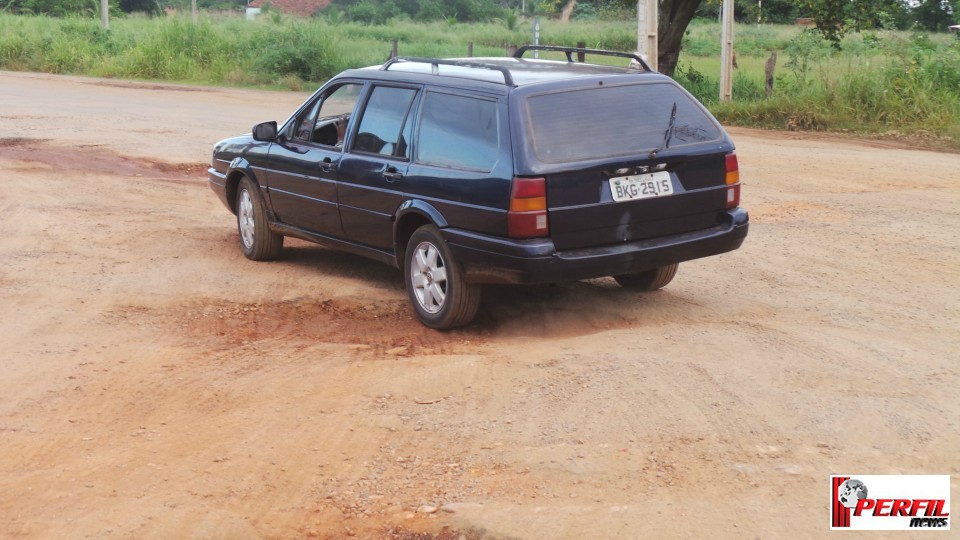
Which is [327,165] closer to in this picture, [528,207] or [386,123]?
[386,123]

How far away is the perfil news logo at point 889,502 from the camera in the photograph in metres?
4.30

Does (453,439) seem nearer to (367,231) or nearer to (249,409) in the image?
(249,409)

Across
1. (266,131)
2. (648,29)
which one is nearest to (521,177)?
(266,131)

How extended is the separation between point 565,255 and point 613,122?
0.91 meters

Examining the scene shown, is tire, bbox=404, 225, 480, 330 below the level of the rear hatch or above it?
below

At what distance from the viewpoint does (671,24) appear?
25.5m

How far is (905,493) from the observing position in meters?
4.52

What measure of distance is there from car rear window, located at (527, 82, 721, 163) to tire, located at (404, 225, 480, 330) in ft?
3.16

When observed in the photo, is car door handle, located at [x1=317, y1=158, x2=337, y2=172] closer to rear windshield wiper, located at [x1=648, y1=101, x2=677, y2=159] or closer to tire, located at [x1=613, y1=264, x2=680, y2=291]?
tire, located at [x1=613, y1=264, x2=680, y2=291]

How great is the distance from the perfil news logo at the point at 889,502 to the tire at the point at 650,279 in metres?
3.42

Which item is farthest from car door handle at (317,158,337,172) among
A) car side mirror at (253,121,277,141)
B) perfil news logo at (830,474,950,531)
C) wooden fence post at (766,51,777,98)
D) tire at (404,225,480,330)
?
wooden fence post at (766,51,777,98)

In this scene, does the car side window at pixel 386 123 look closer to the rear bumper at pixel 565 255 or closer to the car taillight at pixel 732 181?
the rear bumper at pixel 565 255

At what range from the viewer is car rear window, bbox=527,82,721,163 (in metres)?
6.74

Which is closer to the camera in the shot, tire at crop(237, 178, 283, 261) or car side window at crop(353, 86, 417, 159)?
car side window at crop(353, 86, 417, 159)
